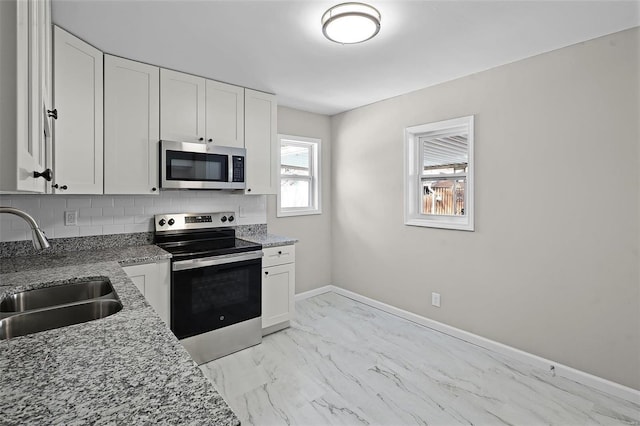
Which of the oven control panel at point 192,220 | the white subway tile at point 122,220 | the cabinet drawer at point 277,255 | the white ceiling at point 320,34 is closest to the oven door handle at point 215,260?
the cabinet drawer at point 277,255

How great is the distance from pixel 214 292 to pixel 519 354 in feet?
8.39

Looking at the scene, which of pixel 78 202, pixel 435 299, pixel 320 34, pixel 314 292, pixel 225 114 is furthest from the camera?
pixel 314 292

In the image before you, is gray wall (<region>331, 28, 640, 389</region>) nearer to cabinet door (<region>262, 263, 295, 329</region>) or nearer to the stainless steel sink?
cabinet door (<region>262, 263, 295, 329</region>)

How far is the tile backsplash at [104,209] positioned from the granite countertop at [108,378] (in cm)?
185

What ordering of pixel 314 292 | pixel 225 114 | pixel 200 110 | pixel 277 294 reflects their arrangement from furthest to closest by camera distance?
pixel 314 292
pixel 277 294
pixel 225 114
pixel 200 110

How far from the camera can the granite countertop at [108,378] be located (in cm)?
63

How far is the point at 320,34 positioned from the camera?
7.42 feet

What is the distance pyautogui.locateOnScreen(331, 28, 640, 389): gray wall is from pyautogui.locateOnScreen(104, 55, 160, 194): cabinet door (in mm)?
2446

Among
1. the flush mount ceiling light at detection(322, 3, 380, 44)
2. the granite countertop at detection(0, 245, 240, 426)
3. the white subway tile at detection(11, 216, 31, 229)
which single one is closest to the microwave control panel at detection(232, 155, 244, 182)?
the flush mount ceiling light at detection(322, 3, 380, 44)

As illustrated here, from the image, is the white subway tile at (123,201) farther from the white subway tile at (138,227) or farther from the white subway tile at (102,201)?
the white subway tile at (138,227)

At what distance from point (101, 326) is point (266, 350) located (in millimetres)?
2039

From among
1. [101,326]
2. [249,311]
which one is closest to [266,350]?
[249,311]

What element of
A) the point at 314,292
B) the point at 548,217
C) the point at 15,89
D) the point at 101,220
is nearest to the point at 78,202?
the point at 101,220

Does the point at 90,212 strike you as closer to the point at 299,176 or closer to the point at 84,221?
the point at 84,221
